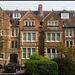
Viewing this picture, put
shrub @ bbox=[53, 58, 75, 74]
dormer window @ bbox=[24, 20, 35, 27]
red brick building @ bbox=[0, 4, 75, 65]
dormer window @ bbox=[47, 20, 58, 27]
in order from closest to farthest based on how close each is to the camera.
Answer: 1. shrub @ bbox=[53, 58, 75, 74]
2. red brick building @ bbox=[0, 4, 75, 65]
3. dormer window @ bbox=[24, 20, 35, 27]
4. dormer window @ bbox=[47, 20, 58, 27]

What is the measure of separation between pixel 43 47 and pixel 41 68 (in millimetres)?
12504

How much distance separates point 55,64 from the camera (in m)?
18.0

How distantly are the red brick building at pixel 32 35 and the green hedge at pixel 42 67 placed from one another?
36.8 feet

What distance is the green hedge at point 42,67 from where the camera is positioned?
18.0 metres

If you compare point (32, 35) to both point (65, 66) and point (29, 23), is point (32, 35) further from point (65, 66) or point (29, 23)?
point (65, 66)

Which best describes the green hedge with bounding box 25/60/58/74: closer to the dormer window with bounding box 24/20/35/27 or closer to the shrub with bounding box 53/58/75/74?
the shrub with bounding box 53/58/75/74

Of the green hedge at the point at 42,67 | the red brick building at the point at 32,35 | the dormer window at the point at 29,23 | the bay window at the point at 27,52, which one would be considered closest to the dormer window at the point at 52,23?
the red brick building at the point at 32,35

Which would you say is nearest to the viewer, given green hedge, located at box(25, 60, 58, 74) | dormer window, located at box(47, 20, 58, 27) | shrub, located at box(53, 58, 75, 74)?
green hedge, located at box(25, 60, 58, 74)

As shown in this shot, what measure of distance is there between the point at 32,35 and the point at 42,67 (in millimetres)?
12724

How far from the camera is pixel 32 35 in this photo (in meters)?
29.9

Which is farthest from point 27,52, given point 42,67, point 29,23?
point 42,67

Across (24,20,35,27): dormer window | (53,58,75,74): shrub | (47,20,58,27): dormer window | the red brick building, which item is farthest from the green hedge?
(47,20,58,27): dormer window

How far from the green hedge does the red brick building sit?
36.8 feet

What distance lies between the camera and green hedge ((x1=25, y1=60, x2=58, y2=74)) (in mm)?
17969
